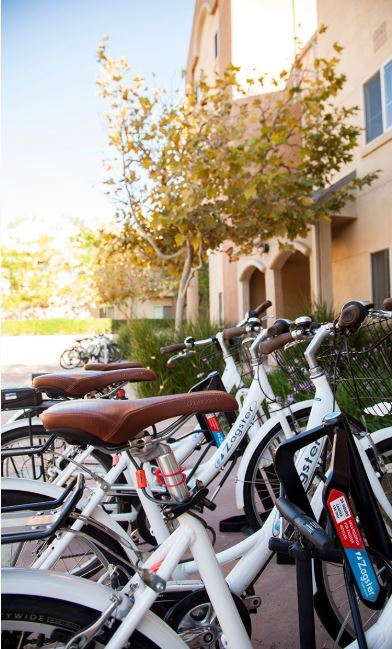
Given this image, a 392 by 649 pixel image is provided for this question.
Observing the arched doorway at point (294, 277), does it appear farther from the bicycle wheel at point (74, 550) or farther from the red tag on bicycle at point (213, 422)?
the bicycle wheel at point (74, 550)

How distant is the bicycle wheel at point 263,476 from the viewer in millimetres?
3129

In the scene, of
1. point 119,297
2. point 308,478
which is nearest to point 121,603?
point 308,478

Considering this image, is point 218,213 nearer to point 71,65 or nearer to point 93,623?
point 71,65

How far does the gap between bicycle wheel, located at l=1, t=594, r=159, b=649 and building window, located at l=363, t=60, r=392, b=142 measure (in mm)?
10099

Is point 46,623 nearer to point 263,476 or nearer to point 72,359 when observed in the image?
point 263,476

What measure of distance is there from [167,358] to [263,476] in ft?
18.5

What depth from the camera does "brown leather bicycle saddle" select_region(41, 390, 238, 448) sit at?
1.55 m

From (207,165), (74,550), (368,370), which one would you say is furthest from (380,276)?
(74,550)

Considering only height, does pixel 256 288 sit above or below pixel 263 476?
above

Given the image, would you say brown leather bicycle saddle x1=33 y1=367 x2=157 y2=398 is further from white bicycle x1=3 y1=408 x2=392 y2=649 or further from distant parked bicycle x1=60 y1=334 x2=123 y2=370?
distant parked bicycle x1=60 y1=334 x2=123 y2=370

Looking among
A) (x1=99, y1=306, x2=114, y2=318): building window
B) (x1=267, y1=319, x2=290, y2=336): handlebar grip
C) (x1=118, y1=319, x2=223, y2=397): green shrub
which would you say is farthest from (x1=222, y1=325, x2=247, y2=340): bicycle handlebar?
(x1=99, y1=306, x2=114, y2=318): building window

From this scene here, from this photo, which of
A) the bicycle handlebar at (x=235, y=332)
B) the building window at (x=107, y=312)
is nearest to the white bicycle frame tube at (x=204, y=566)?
the bicycle handlebar at (x=235, y=332)

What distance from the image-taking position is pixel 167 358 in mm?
8930

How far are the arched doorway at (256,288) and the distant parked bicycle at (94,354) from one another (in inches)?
179
